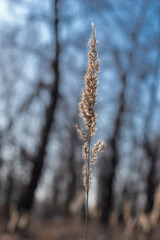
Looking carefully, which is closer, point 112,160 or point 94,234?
point 94,234

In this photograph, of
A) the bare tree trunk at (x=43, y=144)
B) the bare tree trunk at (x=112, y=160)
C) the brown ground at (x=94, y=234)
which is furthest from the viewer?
the bare tree trunk at (x=112, y=160)

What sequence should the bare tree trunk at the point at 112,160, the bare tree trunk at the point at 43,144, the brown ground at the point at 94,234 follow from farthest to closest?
the bare tree trunk at the point at 112,160 < the brown ground at the point at 94,234 < the bare tree trunk at the point at 43,144

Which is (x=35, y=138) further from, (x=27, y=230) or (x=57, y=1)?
(x=57, y=1)

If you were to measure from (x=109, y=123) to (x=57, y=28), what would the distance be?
205 inches

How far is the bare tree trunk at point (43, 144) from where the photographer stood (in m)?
8.88

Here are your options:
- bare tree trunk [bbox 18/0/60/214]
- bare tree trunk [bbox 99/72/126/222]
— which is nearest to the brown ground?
bare tree trunk [bbox 99/72/126/222]

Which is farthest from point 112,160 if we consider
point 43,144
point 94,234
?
point 43,144

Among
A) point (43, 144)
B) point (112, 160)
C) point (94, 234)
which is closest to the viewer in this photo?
point (43, 144)

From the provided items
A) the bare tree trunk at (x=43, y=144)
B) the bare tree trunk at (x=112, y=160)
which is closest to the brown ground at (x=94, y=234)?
the bare tree trunk at (x=112, y=160)

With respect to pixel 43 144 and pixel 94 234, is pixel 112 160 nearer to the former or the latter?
pixel 94 234

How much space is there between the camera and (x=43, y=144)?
9211mm

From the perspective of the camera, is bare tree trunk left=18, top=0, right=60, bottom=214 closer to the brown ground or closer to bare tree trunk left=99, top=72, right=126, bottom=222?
the brown ground

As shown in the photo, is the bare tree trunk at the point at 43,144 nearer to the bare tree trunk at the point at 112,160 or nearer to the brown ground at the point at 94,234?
the brown ground at the point at 94,234

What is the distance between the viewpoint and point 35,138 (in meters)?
12.2
